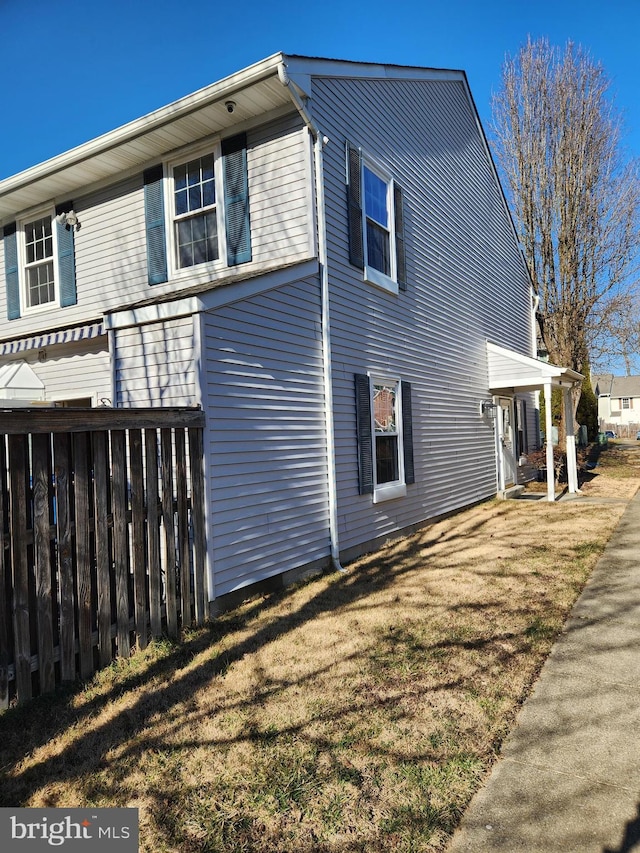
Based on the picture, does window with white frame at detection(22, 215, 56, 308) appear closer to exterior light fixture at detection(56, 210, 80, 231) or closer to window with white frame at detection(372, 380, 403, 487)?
exterior light fixture at detection(56, 210, 80, 231)

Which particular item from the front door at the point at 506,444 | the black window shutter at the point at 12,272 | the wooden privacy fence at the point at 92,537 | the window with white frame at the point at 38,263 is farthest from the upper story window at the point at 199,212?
the front door at the point at 506,444

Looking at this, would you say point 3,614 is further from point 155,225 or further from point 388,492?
point 155,225

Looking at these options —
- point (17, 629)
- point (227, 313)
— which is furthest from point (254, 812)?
point (227, 313)

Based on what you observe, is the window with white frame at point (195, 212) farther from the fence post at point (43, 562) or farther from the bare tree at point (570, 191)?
the bare tree at point (570, 191)

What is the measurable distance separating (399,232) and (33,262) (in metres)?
6.11

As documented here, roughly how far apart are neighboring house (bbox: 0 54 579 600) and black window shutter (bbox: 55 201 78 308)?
1.2 inches

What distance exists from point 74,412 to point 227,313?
2.02 m

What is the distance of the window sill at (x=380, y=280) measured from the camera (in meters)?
7.71

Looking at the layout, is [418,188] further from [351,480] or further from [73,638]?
[73,638]

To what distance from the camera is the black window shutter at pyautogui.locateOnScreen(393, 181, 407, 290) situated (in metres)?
8.53

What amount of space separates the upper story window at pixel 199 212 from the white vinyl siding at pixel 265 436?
144 centimetres

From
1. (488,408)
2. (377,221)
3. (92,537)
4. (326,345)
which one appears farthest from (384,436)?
(488,408)

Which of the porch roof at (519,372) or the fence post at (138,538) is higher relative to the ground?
the porch roof at (519,372)

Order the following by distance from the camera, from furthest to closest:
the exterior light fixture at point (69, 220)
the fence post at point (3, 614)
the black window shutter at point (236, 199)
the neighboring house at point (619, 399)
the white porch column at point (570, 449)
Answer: the neighboring house at point (619, 399) < the white porch column at point (570, 449) < the exterior light fixture at point (69, 220) < the black window shutter at point (236, 199) < the fence post at point (3, 614)
